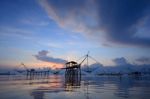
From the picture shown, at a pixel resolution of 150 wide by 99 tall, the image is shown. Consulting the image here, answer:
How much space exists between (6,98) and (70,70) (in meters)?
93.0

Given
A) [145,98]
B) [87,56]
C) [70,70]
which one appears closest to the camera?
[145,98]

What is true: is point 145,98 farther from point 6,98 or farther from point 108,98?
point 6,98

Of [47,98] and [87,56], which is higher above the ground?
[87,56]

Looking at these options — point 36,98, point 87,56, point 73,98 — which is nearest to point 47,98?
point 36,98

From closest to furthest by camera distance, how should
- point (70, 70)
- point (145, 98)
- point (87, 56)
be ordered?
1. point (145, 98)
2. point (70, 70)
3. point (87, 56)

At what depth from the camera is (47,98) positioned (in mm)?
32438

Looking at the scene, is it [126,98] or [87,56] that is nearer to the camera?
[126,98]

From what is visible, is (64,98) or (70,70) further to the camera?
(70,70)

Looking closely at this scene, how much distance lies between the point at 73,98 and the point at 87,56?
116m

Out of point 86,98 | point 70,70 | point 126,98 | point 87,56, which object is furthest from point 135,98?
point 87,56

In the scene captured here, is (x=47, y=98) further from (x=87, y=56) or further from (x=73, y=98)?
(x=87, y=56)

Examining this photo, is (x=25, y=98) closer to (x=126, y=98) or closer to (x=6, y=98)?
(x=6, y=98)

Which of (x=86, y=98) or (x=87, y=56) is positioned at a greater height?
(x=87, y=56)

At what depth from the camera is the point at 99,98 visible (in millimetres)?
32094
